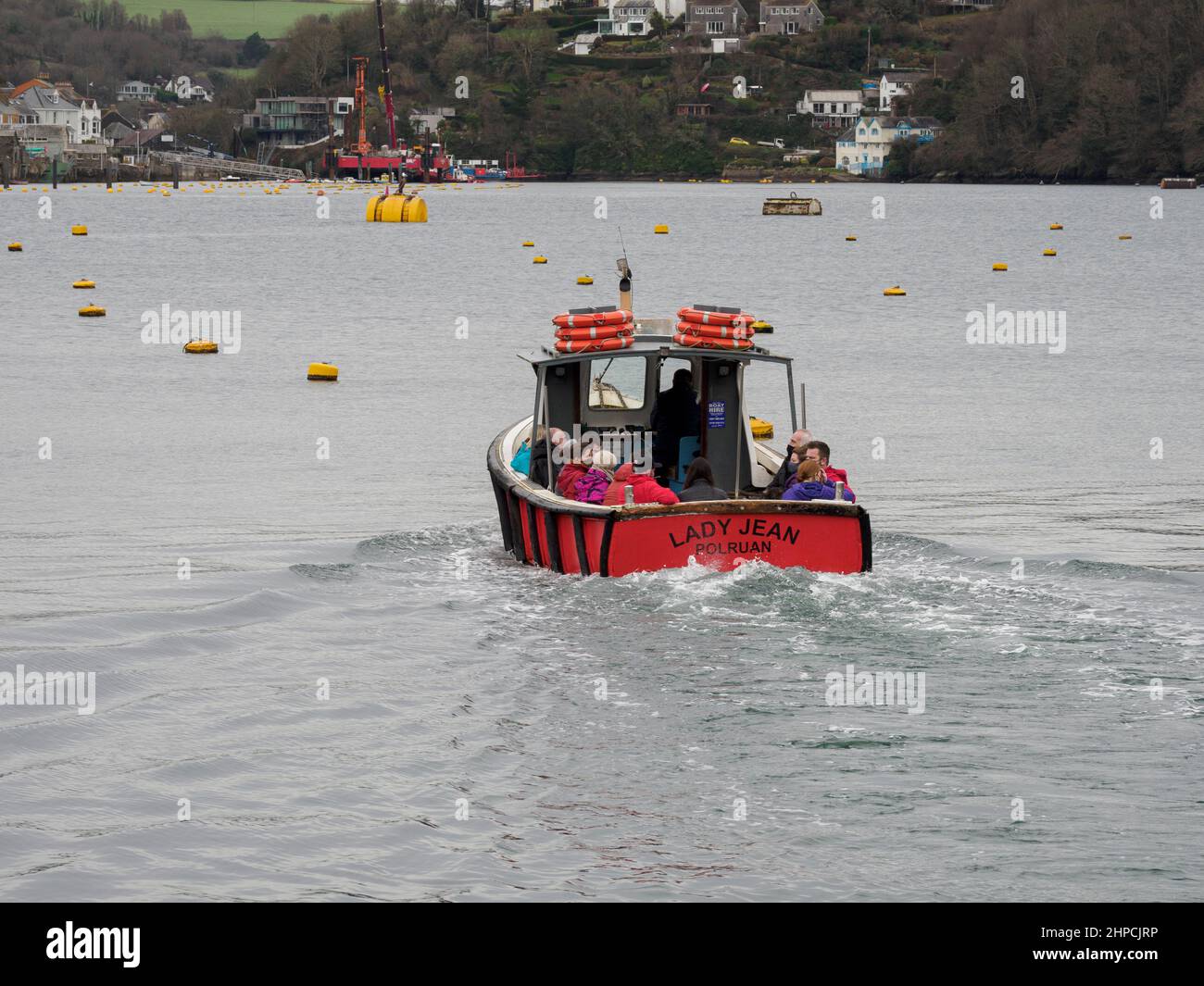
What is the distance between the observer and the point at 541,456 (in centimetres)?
2284

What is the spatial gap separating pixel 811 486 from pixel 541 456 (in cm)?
399

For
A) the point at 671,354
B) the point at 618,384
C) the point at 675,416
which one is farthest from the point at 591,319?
the point at 618,384

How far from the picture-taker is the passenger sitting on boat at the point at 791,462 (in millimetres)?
21578

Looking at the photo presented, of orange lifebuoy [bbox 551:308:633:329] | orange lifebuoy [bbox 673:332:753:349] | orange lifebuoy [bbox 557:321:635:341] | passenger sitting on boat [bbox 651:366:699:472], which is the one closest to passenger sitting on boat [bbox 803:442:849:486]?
orange lifebuoy [bbox 673:332:753:349]

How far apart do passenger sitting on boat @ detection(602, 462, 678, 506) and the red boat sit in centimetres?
51

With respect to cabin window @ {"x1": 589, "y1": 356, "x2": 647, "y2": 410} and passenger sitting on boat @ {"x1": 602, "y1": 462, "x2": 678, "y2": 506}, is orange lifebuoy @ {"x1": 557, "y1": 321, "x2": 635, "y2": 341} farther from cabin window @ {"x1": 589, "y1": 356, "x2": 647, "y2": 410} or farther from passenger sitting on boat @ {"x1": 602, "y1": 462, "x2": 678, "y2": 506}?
passenger sitting on boat @ {"x1": 602, "y1": 462, "x2": 678, "y2": 506}

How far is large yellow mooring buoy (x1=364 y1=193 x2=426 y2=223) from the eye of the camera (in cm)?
14525

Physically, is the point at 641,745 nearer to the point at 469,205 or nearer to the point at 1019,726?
the point at 1019,726

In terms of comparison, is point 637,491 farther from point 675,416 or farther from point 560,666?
point 675,416

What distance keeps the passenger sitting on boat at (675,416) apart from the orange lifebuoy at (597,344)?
103 centimetres

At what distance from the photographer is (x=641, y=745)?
1556cm
